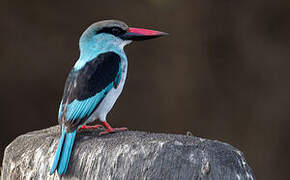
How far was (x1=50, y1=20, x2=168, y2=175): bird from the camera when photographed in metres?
3.02

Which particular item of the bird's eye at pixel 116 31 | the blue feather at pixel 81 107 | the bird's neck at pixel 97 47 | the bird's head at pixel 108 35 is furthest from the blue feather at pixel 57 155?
the bird's eye at pixel 116 31

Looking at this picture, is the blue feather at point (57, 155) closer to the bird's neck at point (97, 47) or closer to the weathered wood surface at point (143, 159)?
the weathered wood surface at point (143, 159)

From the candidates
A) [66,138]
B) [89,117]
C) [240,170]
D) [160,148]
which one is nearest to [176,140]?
[160,148]

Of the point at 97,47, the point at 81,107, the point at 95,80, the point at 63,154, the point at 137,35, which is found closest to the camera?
the point at 63,154

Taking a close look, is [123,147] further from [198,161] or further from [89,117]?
[89,117]

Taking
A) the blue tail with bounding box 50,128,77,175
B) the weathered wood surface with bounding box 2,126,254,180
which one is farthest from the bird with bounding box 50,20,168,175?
the weathered wood surface with bounding box 2,126,254,180

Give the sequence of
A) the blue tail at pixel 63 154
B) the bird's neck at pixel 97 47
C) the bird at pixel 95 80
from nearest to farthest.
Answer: the blue tail at pixel 63 154, the bird at pixel 95 80, the bird's neck at pixel 97 47

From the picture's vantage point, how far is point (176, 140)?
8.18 ft

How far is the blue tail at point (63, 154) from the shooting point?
8.20ft

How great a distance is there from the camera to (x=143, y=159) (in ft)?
7.84

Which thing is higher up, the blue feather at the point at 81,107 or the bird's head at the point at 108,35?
the bird's head at the point at 108,35

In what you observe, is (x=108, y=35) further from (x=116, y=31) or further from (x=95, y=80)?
(x=95, y=80)

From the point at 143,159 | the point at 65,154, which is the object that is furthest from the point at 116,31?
the point at 143,159

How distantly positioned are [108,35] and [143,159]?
1.40 metres
